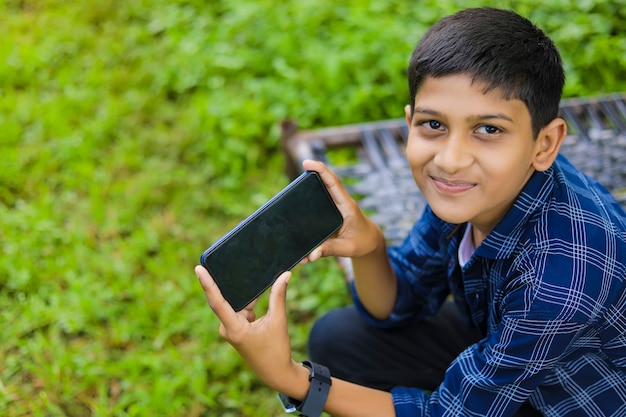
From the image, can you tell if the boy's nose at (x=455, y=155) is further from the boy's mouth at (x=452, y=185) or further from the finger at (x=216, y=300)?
the finger at (x=216, y=300)

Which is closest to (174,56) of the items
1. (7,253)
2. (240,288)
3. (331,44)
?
(331,44)

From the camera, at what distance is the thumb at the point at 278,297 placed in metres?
1.50

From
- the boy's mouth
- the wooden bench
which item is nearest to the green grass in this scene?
the wooden bench

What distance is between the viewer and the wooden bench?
9.09 feet

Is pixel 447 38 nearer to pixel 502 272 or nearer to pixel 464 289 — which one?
pixel 502 272

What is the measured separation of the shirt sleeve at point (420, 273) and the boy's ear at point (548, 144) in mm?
388

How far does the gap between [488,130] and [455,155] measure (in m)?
0.10

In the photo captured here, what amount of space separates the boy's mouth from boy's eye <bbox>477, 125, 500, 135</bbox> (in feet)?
0.40

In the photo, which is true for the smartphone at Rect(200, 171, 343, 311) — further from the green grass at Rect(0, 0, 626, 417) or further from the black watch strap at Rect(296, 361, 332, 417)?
the green grass at Rect(0, 0, 626, 417)

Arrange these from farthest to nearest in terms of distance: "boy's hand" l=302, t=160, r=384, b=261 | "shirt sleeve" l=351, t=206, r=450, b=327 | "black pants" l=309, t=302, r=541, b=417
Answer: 1. "black pants" l=309, t=302, r=541, b=417
2. "shirt sleeve" l=351, t=206, r=450, b=327
3. "boy's hand" l=302, t=160, r=384, b=261

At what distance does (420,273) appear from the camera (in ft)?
6.48

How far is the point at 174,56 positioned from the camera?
13.2 ft

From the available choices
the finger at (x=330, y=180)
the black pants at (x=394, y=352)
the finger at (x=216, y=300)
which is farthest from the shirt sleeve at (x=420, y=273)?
the finger at (x=216, y=300)

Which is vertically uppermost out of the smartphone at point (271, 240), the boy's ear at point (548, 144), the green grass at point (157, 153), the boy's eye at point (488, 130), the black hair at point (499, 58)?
the black hair at point (499, 58)
